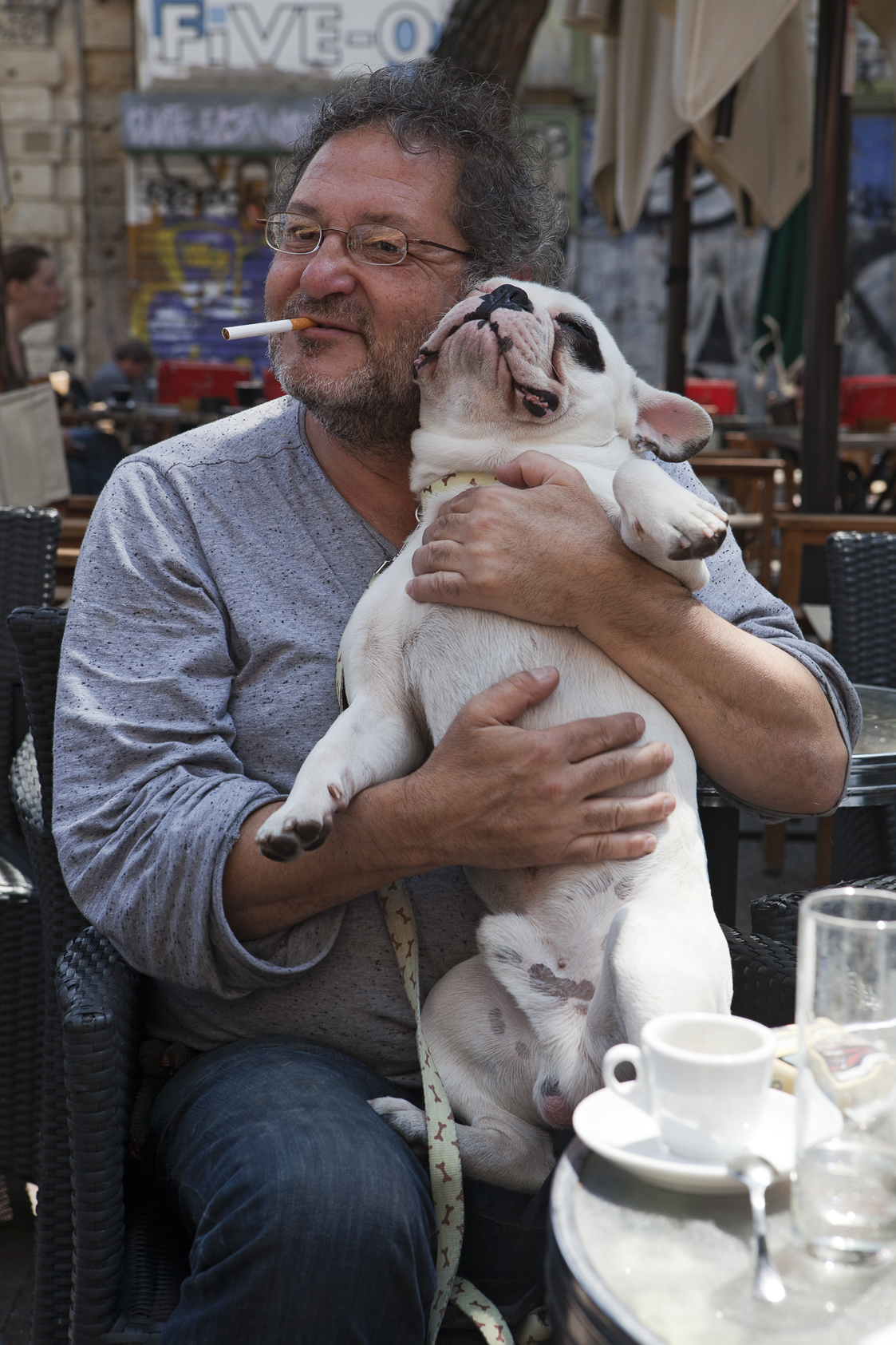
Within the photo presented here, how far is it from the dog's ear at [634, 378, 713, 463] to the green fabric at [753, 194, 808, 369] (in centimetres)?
675

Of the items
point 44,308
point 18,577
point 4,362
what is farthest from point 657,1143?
point 44,308

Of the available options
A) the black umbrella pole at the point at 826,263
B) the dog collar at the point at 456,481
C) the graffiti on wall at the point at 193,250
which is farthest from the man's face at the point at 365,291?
the graffiti on wall at the point at 193,250

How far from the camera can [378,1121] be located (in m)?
1.27

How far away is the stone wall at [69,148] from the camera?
13609 mm

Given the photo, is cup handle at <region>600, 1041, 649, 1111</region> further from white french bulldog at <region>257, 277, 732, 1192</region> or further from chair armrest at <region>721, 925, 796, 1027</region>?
chair armrest at <region>721, 925, 796, 1027</region>

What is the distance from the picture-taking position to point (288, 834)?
1275 millimetres

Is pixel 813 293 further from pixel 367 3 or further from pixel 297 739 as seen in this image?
pixel 367 3

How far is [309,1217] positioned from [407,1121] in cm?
23

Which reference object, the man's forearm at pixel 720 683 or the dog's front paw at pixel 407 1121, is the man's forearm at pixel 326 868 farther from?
the man's forearm at pixel 720 683

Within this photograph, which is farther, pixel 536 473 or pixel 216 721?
pixel 536 473

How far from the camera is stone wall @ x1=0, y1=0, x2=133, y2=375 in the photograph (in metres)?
13.6

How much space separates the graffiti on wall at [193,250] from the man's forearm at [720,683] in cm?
1333

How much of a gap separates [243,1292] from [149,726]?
0.62 meters

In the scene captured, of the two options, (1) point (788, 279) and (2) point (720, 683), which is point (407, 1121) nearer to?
(2) point (720, 683)
